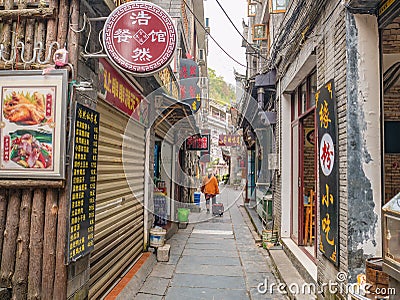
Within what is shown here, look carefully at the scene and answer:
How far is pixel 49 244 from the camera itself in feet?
11.8

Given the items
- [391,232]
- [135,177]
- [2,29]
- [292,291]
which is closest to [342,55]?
[391,232]

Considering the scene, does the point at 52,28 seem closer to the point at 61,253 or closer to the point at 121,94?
the point at 121,94

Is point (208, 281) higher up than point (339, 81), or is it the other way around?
point (339, 81)

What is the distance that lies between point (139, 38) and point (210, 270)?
4847 millimetres

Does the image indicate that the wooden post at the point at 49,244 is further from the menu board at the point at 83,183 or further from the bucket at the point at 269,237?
the bucket at the point at 269,237

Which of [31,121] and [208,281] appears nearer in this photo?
[31,121]

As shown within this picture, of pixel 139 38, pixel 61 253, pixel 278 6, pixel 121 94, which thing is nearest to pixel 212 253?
pixel 121 94

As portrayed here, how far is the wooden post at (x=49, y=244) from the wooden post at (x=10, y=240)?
35 cm

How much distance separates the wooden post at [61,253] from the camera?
11.7 feet

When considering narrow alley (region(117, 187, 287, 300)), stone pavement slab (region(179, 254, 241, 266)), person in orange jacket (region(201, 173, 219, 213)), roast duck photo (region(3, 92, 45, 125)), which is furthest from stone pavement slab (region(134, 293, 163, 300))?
person in orange jacket (region(201, 173, 219, 213))

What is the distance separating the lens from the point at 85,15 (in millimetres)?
3992

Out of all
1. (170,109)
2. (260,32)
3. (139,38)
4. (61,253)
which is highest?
(260,32)

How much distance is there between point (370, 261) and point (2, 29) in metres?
4.82

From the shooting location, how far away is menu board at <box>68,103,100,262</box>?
3.71m
